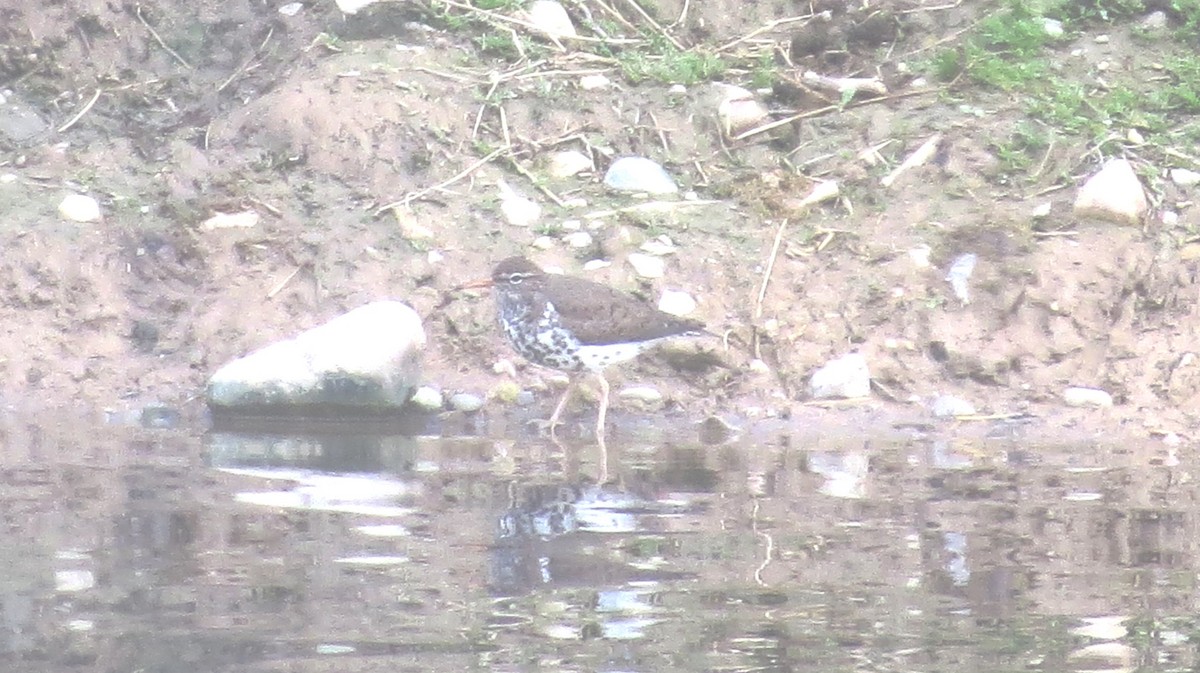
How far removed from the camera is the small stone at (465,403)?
877 cm

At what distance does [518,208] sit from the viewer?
9852 mm

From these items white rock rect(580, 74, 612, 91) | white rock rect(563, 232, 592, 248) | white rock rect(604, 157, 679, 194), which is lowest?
white rock rect(563, 232, 592, 248)

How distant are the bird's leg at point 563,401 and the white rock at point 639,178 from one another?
1.34 m

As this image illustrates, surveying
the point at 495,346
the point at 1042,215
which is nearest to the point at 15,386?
the point at 495,346

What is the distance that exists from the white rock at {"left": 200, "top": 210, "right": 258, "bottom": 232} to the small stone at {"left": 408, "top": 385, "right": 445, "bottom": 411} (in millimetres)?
1572

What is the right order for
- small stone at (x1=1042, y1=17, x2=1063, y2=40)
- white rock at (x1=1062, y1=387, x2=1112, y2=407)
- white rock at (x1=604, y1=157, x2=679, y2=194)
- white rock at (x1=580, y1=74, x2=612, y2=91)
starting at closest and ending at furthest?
1. white rock at (x1=1062, y1=387, x2=1112, y2=407)
2. white rock at (x1=604, y1=157, x2=679, y2=194)
3. white rock at (x1=580, y1=74, x2=612, y2=91)
4. small stone at (x1=1042, y1=17, x2=1063, y2=40)

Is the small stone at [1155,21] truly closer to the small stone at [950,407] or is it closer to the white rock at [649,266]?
the small stone at [950,407]

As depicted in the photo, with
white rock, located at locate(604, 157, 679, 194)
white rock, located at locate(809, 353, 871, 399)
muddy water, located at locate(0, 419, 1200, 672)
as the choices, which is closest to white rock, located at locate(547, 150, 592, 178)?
white rock, located at locate(604, 157, 679, 194)

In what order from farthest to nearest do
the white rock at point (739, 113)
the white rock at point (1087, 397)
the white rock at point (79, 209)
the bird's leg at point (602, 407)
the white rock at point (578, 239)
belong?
the white rock at point (739, 113) → the white rock at point (79, 209) → the white rock at point (578, 239) → the white rock at point (1087, 397) → the bird's leg at point (602, 407)

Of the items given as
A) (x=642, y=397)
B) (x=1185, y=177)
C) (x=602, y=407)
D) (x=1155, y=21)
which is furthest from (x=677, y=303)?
(x=1155, y=21)

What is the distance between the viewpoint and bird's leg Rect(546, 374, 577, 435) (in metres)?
8.57

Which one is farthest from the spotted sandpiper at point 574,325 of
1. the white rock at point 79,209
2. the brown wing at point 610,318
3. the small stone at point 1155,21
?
the small stone at point 1155,21

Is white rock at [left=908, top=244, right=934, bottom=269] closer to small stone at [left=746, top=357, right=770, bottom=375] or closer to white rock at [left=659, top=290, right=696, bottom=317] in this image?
small stone at [left=746, top=357, right=770, bottom=375]

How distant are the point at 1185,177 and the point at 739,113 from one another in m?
2.42
